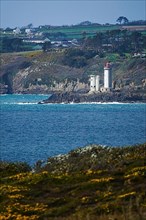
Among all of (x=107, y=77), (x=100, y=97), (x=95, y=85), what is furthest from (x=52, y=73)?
(x=100, y=97)

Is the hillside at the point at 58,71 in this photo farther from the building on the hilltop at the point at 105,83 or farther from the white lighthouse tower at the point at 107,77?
the white lighthouse tower at the point at 107,77

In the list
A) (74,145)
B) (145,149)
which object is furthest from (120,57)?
(145,149)

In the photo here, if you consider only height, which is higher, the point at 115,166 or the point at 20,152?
the point at 115,166

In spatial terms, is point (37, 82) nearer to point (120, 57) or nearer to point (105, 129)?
point (120, 57)

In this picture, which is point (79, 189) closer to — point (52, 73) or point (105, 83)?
point (105, 83)

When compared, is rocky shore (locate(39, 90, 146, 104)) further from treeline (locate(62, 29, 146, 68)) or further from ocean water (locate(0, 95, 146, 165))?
treeline (locate(62, 29, 146, 68))

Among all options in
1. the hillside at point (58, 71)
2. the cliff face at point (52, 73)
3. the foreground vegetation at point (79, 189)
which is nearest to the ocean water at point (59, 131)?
the foreground vegetation at point (79, 189)
